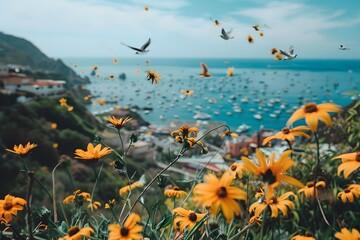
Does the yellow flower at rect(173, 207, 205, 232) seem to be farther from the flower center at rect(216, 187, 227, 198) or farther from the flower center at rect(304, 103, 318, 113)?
the flower center at rect(304, 103, 318, 113)

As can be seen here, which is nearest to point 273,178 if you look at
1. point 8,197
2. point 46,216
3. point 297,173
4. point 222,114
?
point 46,216

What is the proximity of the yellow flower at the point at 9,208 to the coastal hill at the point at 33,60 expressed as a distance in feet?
197

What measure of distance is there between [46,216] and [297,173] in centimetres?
331

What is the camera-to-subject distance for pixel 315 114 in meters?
1.07

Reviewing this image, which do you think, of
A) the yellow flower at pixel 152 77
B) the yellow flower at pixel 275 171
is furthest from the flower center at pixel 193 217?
the yellow flower at pixel 152 77

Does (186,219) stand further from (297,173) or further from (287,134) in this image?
(297,173)

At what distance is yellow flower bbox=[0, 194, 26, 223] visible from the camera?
1.37 meters

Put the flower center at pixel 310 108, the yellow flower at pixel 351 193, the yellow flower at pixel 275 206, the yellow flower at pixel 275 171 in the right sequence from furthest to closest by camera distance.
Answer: the yellow flower at pixel 351 193 < the yellow flower at pixel 275 206 < the flower center at pixel 310 108 < the yellow flower at pixel 275 171

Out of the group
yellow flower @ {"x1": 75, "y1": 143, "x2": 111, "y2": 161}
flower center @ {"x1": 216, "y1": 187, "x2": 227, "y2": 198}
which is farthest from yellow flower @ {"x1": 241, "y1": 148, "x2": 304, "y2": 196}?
yellow flower @ {"x1": 75, "y1": 143, "x2": 111, "y2": 161}

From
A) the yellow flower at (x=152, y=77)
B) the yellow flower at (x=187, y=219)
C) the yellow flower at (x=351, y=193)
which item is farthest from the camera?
the yellow flower at (x=152, y=77)

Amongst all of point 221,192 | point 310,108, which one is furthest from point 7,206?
point 310,108

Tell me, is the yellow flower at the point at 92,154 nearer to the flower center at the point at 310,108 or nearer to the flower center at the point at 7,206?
the flower center at the point at 7,206

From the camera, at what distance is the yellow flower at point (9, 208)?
53.8 inches

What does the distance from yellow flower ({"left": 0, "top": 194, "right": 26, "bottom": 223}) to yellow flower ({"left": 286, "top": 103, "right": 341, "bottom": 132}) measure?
1.16 m
